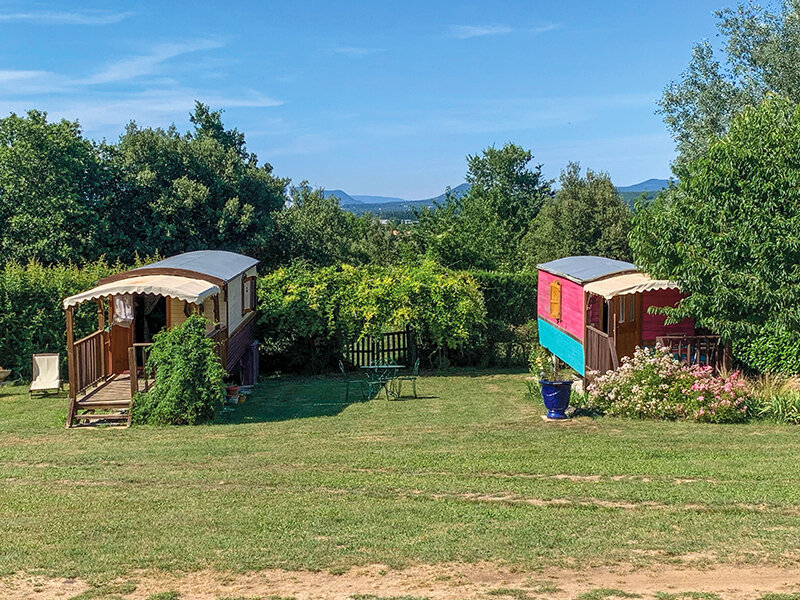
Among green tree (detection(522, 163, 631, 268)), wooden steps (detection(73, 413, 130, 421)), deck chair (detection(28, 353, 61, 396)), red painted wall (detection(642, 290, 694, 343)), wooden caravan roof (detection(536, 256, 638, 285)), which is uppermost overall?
green tree (detection(522, 163, 631, 268))

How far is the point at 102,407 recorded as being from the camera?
536 inches

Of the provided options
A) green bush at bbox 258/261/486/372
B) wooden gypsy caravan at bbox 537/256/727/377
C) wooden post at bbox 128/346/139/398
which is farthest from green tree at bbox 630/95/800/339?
wooden post at bbox 128/346/139/398

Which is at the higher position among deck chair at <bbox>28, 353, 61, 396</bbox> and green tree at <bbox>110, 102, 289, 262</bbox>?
green tree at <bbox>110, 102, 289, 262</bbox>

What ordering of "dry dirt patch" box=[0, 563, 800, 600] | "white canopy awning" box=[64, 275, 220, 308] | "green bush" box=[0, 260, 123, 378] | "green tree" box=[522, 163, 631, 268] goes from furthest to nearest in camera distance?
"green tree" box=[522, 163, 631, 268] → "green bush" box=[0, 260, 123, 378] → "white canopy awning" box=[64, 275, 220, 308] → "dry dirt patch" box=[0, 563, 800, 600]

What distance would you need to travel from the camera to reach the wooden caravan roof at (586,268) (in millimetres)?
16125

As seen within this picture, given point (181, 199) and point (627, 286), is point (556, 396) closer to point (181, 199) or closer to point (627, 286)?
point (627, 286)

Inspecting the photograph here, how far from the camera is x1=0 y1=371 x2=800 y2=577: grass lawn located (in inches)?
256

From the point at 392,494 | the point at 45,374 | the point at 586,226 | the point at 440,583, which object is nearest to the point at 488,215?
the point at 586,226

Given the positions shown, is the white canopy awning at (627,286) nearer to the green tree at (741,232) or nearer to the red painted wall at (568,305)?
the green tree at (741,232)

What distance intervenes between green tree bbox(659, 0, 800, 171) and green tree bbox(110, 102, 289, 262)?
14.7 meters

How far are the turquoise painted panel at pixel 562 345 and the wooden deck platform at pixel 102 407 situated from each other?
8467 millimetres

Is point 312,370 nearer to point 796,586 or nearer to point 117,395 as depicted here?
point 117,395

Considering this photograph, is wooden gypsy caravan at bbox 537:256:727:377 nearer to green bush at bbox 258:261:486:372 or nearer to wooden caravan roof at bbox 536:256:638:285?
wooden caravan roof at bbox 536:256:638:285

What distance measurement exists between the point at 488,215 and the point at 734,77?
56.5 ft
